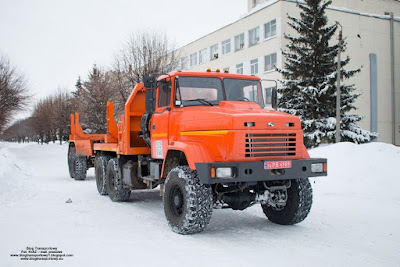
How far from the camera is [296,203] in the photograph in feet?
22.6

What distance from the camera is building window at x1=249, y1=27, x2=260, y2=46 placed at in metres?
31.6

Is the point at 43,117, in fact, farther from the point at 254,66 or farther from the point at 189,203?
the point at 189,203

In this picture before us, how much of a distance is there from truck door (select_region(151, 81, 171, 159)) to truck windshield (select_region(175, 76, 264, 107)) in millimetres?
320

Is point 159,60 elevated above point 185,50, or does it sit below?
below

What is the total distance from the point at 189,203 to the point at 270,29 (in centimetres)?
2628

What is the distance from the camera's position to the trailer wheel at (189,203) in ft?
20.0

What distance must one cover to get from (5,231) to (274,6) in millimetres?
26770

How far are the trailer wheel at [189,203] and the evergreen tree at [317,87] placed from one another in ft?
54.3

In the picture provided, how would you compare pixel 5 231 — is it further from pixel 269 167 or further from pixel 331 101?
pixel 331 101

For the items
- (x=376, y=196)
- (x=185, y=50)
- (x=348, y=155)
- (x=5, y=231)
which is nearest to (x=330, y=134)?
(x=348, y=155)

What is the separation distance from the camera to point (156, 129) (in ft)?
25.7

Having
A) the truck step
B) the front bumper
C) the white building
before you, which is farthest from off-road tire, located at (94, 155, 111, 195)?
the white building

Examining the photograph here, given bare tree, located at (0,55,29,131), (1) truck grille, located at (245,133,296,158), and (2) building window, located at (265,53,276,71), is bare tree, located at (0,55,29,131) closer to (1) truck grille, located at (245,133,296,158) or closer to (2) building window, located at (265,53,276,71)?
(2) building window, located at (265,53,276,71)

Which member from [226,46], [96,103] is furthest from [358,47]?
[96,103]
